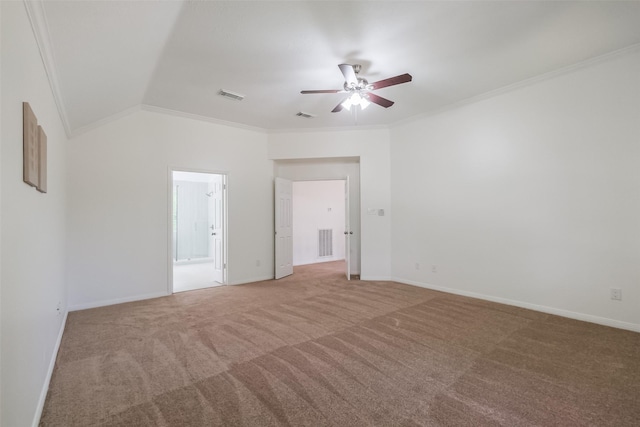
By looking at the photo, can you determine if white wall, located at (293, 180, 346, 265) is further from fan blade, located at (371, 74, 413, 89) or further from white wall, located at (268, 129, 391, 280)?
fan blade, located at (371, 74, 413, 89)

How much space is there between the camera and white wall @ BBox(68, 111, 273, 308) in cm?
413

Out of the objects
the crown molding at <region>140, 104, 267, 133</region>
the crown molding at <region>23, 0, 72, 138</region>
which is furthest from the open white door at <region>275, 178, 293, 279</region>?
the crown molding at <region>23, 0, 72, 138</region>

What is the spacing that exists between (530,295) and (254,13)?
4573 millimetres

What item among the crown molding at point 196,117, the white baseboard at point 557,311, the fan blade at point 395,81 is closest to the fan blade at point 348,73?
the fan blade at point 395,81

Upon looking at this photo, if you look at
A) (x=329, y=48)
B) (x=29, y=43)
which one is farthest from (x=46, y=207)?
(x=329, y=48)

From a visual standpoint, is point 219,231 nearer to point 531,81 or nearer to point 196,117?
point 196,117

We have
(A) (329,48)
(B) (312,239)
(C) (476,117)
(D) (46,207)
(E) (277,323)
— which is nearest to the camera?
(D) (46,207)

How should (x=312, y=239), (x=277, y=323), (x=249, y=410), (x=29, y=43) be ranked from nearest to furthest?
1. (x=29, y=43)
2. (x=249, y=410)
3. (x=277, y=323)
4. (x=312, y=239)

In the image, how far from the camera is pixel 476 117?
14.8 feet

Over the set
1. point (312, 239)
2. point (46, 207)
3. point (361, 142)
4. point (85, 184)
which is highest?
point (361, 142)

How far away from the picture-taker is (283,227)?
6.11 meters

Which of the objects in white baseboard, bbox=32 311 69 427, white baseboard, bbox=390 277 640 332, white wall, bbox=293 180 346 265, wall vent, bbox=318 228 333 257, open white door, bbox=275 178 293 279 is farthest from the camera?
wall vent, bbox=318 228 333 257

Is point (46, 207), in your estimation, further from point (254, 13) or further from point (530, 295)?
point (530, 295)

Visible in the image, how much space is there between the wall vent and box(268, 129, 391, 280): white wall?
269cm
